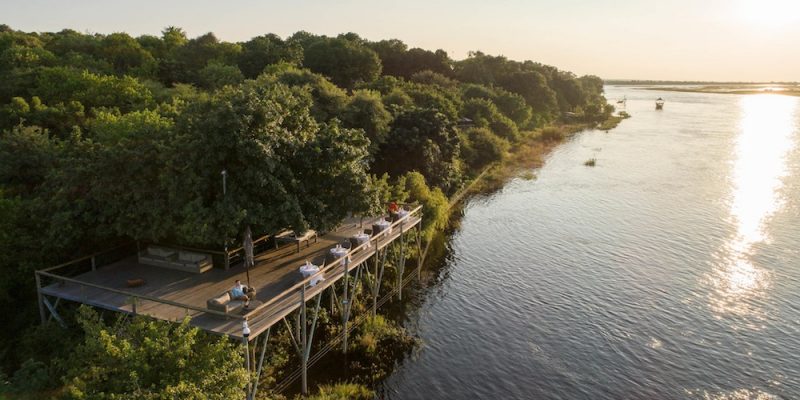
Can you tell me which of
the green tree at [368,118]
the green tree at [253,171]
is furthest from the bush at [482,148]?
the green tree at [253,171]

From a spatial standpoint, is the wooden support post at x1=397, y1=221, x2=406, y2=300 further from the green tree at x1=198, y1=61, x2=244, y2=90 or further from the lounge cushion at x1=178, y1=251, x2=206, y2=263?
the green tree at x1=198, y1=61, x2=244, y2=90

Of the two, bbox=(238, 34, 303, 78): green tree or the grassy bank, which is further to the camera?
bbox=(238, 34, 303, 78): green tree

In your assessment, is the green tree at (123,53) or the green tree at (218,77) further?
the green tree at (123,53)

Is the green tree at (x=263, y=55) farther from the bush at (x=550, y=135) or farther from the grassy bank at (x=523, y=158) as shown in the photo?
the bush at (x=550, y=135)

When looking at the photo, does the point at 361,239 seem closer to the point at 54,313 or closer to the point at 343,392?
the point at 343,392

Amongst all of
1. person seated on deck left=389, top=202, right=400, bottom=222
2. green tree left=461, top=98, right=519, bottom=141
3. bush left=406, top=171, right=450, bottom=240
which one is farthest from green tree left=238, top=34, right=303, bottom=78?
person seated on deck left=389, top=202, right=400, bottom=222

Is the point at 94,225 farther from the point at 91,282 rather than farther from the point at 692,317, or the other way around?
the point at 692,317

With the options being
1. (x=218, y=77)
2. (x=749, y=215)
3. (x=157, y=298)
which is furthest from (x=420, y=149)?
(x=749, y=215)
